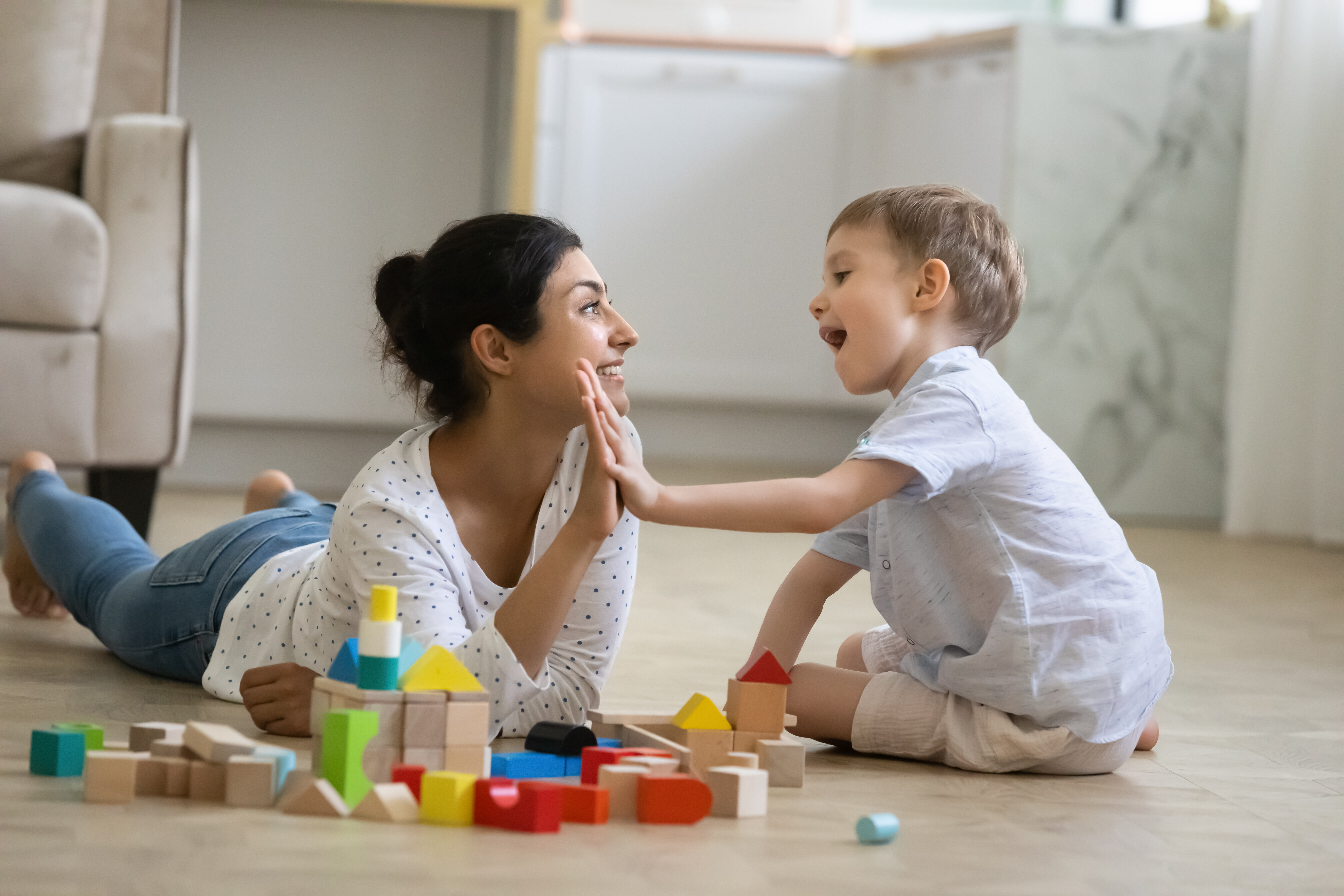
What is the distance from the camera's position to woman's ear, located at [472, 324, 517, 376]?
1.18 m

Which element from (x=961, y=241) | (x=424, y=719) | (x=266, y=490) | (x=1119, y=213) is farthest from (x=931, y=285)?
(x=1119, y=213)

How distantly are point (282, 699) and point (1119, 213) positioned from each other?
2299mm

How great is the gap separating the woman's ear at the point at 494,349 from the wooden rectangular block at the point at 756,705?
0.31 m

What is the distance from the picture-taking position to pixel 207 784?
0.91 meters

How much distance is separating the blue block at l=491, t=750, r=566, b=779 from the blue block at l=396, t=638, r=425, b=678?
8 cm

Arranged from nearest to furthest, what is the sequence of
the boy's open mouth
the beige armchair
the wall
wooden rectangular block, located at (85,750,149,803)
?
wooden rectangular block, located at (85,750,149,803) → the boy's open mouth → the beige armchair → the wall

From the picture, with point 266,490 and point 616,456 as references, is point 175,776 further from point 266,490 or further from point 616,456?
point 266,490

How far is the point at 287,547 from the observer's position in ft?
4.67

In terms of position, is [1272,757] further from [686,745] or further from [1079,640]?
[686,745]

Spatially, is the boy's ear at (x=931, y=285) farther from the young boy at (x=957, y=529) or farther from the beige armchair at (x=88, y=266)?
the beige armchair at (x=88, y=266)

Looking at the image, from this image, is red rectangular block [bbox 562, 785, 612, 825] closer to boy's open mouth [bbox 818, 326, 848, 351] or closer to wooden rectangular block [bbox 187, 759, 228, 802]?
wooden rectangular block [bbox 187, 759, 228, 802]

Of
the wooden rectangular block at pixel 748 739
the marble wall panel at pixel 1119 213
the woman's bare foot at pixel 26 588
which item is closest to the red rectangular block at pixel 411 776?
the wooden rectangular block at pixel 748 739

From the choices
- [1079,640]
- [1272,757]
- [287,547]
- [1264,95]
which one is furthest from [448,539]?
[1264,95]

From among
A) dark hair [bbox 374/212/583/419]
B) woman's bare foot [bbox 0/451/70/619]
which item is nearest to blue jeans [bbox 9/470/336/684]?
woman's bare foot [bbox 0/451/70/619]
